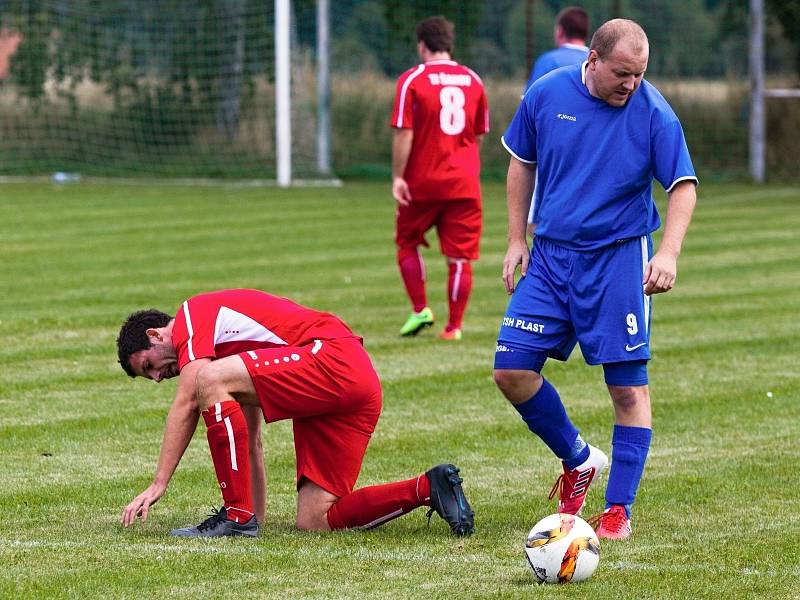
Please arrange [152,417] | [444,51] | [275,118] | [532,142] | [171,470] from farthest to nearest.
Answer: [275,118] → [444,51] → [152,417] → [532,142] → [171,470]

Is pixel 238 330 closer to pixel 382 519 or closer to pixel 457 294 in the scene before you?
pixel 382 519

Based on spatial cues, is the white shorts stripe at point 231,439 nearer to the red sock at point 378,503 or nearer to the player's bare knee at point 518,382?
the red sock at point 378,503

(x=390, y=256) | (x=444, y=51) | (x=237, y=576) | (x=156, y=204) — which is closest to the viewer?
(x=237, y=576)

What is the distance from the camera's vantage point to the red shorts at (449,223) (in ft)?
37.7

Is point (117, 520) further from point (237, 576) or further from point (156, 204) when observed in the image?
point (156, 204)

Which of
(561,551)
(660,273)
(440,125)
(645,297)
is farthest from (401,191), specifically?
(561,551)

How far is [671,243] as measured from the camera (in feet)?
19.0

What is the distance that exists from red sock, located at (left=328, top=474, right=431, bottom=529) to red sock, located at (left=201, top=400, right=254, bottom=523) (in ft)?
1.41

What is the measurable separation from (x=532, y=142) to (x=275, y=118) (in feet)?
66.0

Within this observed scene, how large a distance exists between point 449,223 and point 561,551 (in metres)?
6.50

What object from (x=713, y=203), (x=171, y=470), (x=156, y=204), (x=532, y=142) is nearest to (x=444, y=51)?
(x=532, y=142)

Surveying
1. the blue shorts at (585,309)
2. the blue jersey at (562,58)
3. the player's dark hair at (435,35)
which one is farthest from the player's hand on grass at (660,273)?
the player's dark hair at (435,35)

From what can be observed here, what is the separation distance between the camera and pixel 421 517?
6.46 metres

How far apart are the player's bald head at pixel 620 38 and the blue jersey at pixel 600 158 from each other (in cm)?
22
